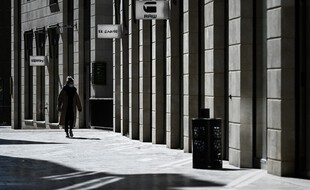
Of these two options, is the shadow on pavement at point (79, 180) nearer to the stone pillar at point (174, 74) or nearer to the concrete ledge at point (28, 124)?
the stone pillar at point (174, 74)

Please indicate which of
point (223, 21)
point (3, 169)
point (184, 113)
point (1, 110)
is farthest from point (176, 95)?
point (1, 110)

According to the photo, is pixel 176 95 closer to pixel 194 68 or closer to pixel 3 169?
pixel 194 68

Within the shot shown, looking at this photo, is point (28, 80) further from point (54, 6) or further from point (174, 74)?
point (174, 74)

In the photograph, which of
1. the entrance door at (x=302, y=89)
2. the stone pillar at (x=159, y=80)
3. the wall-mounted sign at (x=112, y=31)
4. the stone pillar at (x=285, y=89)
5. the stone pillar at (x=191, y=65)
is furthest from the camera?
the wall-mounted sign at (x=112, y=31)

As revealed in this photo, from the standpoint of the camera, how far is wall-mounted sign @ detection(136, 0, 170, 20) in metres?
19.0

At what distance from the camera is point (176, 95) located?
19.1m

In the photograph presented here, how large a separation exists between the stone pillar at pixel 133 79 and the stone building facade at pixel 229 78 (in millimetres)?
33

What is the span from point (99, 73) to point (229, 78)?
16696 mm

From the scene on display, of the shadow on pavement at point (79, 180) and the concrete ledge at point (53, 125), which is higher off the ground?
the shadow on pavement at point (79, 180)

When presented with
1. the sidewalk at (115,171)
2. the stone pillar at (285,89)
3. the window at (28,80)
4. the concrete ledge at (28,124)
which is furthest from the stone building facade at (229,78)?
the window at (28,80)

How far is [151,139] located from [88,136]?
12.8 ft

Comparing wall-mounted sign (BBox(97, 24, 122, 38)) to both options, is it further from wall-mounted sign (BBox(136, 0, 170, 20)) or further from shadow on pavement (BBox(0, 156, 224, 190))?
shadow on pavement (BBox(0, 156, 224, 190))

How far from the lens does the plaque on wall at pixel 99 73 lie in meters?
30.8

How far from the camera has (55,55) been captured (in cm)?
3628
